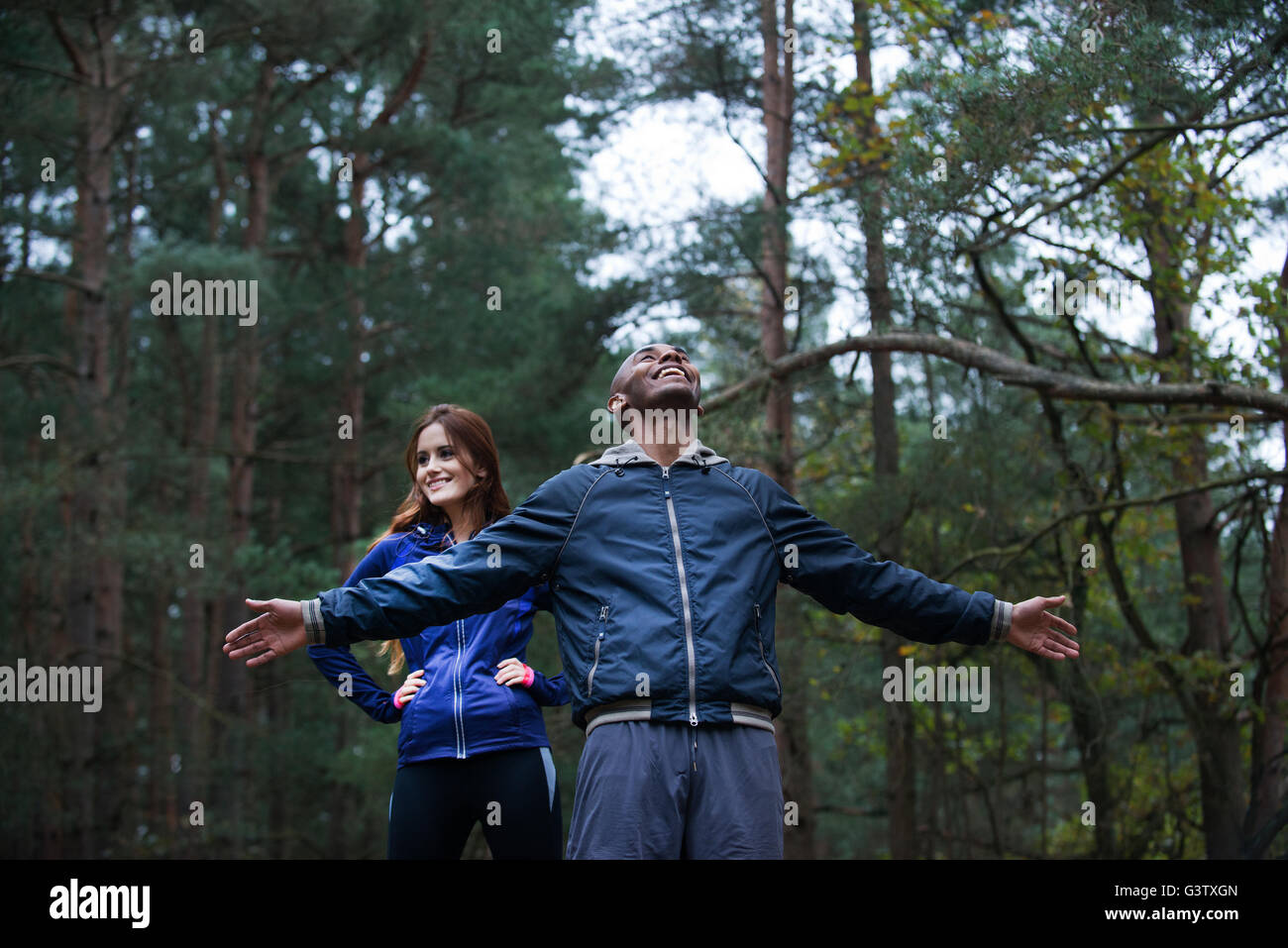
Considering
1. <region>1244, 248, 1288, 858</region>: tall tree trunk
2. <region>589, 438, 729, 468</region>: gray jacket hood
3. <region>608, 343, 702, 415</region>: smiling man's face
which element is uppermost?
<region>608, 343, 702, 415</region>: smiling man's face

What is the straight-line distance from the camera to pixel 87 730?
12.0 meters

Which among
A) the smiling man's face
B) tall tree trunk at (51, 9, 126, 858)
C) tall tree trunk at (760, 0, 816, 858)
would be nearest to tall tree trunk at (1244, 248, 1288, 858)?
→ tall tree trunk at (760, 0, 816, 858)

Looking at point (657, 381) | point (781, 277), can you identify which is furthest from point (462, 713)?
point (781, 277)

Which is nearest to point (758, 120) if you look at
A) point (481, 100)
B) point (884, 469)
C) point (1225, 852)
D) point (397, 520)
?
point (884, 469)

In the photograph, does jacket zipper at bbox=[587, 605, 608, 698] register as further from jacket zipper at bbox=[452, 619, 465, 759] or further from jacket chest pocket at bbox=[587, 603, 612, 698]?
jacket zipper at bbox=[452, 619, 465, 759]

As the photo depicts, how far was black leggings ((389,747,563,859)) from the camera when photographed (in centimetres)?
322

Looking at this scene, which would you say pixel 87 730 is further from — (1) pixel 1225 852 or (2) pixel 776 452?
(1) pixel 1225 852

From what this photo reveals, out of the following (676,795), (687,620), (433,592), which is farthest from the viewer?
(433,592)

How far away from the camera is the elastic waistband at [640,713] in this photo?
271cm

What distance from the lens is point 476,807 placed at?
10.8 ft

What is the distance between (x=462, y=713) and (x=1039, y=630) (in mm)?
1540

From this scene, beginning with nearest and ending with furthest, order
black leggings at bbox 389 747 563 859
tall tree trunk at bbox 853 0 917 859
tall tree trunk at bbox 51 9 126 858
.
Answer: black leggings at bbox 389 747 563 859 < tall tree trunk at bbox 853 0 917 859 < tall tree trunk at bbox 51 9 126 858

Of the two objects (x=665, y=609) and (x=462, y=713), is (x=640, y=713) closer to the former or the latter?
(x=665, y=609)
